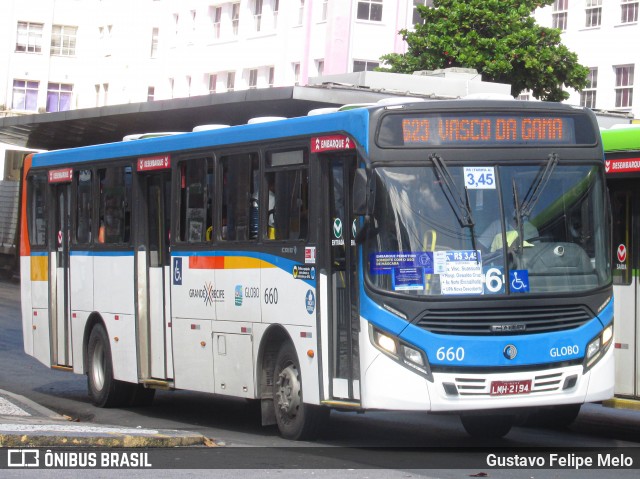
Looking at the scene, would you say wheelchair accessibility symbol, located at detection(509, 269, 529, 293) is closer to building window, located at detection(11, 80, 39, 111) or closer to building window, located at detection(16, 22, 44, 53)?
building window, located at detection(11, 80, 39, 111)

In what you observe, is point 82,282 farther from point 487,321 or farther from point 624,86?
point 624,86

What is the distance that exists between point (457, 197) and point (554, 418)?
4.57 metres

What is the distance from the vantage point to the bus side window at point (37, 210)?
20.1m

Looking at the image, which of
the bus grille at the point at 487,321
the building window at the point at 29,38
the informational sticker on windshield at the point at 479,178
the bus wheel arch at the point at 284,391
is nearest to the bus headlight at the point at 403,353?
the bus grille at the point at 487,321

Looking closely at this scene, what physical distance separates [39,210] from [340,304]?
8398 millimetres

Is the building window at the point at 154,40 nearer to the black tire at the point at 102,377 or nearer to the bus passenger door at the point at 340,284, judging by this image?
the black tire at the point at 102,377

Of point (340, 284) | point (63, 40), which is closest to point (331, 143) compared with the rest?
point (340, 284)

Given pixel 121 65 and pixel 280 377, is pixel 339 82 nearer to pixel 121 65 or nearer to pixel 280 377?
pixel 280 377

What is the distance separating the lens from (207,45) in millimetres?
64875

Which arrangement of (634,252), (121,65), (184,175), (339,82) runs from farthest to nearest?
(121,65)
(339,82)
(184,175)
(634,252)

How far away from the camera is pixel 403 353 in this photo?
39.9ft

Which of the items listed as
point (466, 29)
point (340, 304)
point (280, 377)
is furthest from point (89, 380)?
point (466, 29)

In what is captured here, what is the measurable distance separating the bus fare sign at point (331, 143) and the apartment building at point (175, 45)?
4068 centimetres

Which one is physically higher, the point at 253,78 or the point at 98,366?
the point at 253,78
